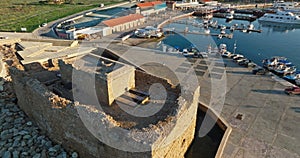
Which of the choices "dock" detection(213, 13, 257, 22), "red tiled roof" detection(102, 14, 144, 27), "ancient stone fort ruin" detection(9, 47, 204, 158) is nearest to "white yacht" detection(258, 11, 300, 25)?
"dock" detection(213, 13, 257, 22)

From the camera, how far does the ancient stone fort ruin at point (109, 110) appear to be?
9742mm

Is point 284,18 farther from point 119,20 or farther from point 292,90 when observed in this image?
point 292,90

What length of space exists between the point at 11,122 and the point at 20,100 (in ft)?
4.41

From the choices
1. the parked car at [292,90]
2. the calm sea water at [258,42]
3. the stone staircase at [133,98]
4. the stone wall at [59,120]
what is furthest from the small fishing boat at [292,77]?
the stone wall at [59,120]

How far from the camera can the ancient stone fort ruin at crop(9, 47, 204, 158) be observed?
9.74 meters

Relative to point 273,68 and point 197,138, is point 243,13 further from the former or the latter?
point 197,138

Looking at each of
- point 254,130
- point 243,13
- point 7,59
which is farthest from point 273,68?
point 243,13

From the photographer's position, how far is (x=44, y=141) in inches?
508

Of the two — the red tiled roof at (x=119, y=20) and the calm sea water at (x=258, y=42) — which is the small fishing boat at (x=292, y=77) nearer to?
the calm sea water at (x=258, y=42)

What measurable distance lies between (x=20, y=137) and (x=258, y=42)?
30.7 metres

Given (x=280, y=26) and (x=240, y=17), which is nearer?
(x=280, y=26)

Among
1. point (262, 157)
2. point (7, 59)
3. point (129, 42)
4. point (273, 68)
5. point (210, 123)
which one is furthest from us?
point (129, 42)

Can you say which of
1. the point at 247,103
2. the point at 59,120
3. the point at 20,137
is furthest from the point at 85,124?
the point at 247,103

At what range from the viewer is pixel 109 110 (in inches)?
508
